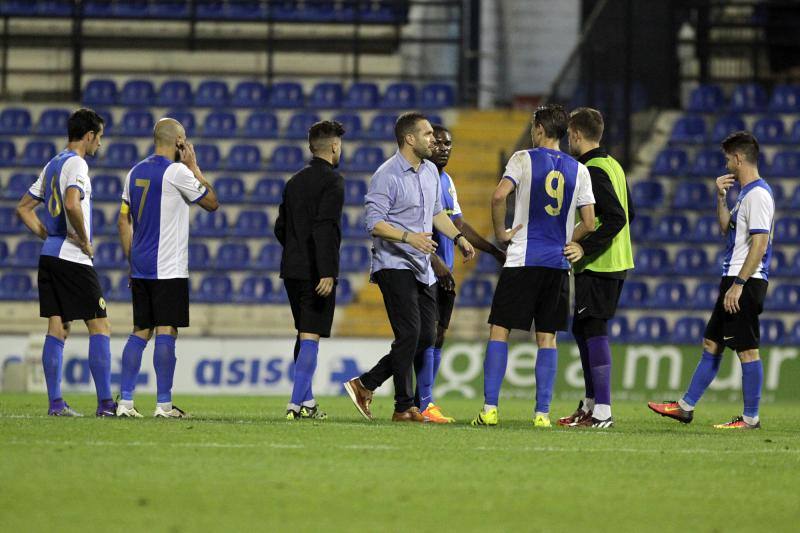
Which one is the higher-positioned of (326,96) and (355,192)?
(326,96)

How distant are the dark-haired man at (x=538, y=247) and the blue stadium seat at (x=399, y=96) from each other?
13.1m

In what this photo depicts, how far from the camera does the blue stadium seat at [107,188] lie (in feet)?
69.4

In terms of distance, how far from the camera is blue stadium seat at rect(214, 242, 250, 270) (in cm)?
2025

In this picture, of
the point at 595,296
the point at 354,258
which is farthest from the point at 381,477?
the point at 354,258

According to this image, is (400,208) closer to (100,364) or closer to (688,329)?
(100,364)

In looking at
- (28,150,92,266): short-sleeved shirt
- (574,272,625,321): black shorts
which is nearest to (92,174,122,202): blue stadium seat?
(28,150,92,266): short-sleeved shirt

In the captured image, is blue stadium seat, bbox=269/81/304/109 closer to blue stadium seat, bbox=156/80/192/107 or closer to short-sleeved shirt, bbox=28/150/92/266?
blue stadium seat, bbox=156/80/192/107

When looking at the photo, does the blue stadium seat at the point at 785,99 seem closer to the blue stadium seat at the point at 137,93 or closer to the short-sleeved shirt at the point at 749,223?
the blue stadium seat at the point at 137,93

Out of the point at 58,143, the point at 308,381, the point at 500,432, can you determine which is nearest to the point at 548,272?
the point at 500,432

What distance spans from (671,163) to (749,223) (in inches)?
460

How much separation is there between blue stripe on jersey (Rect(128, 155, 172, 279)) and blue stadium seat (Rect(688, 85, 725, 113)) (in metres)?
14.5

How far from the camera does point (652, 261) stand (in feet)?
66.1

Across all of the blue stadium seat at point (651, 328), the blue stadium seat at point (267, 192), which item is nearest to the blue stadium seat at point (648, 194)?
the blue stadium seat at point (651, 328)

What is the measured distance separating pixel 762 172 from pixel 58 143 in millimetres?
11083
